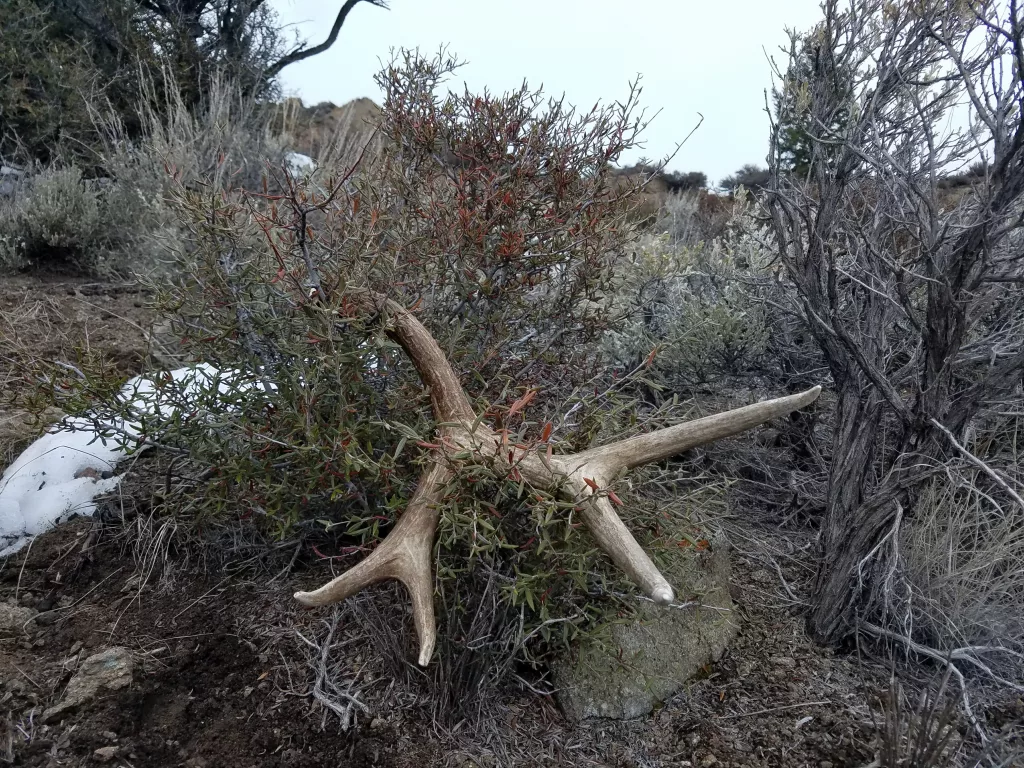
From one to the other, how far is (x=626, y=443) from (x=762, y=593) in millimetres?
1110

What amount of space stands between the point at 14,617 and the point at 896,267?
9.53 ft

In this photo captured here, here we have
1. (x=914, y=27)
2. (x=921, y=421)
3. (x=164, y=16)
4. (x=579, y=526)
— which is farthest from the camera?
(x=164, y=16)

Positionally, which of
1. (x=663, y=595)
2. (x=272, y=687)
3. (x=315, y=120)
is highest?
(x=315, y=120)

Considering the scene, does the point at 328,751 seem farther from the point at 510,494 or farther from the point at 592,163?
the point at 592,163

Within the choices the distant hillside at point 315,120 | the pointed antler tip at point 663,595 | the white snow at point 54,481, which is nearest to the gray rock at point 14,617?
the white snow at point 54,481

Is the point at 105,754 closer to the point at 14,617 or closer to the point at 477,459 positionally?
the point at 14,617

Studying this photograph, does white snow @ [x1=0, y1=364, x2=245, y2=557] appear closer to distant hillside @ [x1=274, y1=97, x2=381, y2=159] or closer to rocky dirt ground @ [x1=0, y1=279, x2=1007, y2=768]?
rocky dirt ground @ [x1=0, y1=279, x2=1007, y2=768]

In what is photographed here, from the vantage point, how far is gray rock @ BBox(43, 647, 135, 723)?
6.09 feet

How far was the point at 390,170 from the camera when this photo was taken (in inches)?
101

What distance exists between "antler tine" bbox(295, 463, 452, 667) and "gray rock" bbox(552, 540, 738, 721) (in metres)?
0.50

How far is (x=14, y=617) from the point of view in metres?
2.20

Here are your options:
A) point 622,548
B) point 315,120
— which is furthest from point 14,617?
point 315,120

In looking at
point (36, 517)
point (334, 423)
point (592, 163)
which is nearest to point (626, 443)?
point (334, 423)

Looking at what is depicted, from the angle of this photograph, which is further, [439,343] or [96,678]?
[439,343]
